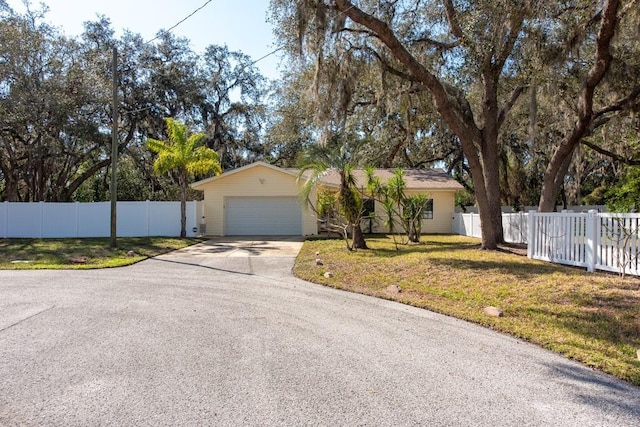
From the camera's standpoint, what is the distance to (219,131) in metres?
28.6

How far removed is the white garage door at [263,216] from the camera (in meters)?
20.7

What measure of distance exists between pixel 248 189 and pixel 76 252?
8197 mm

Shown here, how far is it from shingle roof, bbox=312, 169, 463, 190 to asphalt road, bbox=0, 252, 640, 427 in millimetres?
14537

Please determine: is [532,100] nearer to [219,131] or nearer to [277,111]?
[277,111]

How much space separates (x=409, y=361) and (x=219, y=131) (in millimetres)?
26207

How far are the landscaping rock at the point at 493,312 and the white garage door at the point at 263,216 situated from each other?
14.7 metres

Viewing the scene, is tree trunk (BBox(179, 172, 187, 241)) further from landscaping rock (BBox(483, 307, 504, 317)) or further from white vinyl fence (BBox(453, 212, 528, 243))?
landscaping rock (BBox(483, 307, 504, 317))

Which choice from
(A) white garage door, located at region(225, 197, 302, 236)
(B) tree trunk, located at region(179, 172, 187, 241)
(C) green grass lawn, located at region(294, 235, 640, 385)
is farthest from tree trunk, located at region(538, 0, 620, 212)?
(B) tree trunk, located at region(179, 172, 187, 241)

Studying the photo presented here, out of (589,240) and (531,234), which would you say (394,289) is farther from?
(531,234)

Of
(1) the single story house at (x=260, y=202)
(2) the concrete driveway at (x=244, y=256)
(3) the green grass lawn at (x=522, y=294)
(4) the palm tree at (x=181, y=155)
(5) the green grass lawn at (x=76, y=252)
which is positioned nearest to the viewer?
(3) the green grass lawn at (x=522, y=294)

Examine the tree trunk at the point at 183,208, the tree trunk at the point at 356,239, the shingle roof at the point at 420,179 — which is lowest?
the tree trunk at the point at 356,239

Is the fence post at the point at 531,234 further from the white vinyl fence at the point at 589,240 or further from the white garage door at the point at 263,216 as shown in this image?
the white garage door at the point at 263,216

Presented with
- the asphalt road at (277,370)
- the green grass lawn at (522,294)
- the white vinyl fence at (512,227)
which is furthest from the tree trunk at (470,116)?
the asphalt road at (277,370)

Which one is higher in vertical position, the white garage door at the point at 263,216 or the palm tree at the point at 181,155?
Result: the palm tree at the point at 181,155
